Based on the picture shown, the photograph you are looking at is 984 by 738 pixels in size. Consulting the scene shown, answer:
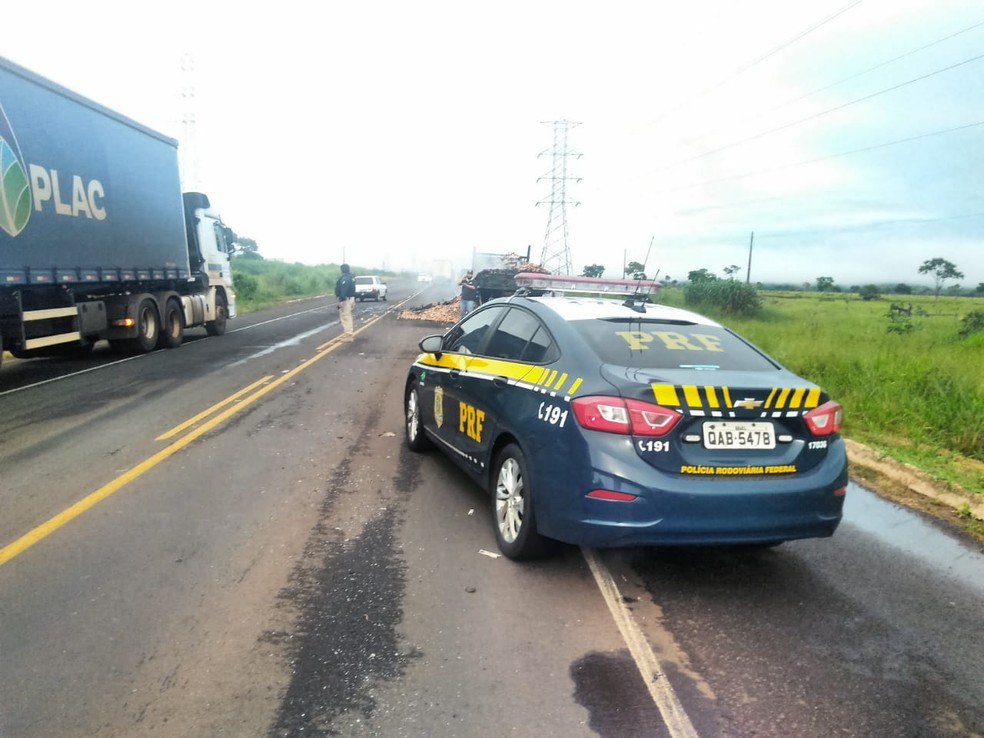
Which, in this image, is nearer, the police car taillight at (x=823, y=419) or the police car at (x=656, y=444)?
the police car at (x=656, y=444)

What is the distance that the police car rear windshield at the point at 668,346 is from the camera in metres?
4.02

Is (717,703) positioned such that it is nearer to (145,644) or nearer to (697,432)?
(697,432)

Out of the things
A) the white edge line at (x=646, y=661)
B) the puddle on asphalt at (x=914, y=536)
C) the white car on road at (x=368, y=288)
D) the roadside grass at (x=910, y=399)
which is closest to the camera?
the white edge line at (x=646, y=661)

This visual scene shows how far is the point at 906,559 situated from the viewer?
4.51m

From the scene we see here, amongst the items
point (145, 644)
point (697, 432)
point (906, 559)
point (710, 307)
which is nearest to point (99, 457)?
point (145, 644)

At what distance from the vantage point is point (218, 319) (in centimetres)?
1867

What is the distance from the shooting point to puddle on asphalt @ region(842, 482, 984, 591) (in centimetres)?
441

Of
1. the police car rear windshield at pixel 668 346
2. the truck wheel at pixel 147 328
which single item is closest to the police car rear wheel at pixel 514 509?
the police car rear windshield at pixel 668 346

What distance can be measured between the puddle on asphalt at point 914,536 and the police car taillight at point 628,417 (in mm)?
2286

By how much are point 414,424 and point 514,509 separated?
2640mm

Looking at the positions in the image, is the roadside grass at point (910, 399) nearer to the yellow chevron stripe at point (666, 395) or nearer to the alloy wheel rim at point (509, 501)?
the yellow chevron stripe at point (666, 395)

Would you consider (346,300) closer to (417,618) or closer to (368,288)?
(417,618)


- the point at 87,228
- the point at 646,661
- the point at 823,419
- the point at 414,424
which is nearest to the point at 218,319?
the point at 87,228

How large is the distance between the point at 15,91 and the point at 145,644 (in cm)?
993
